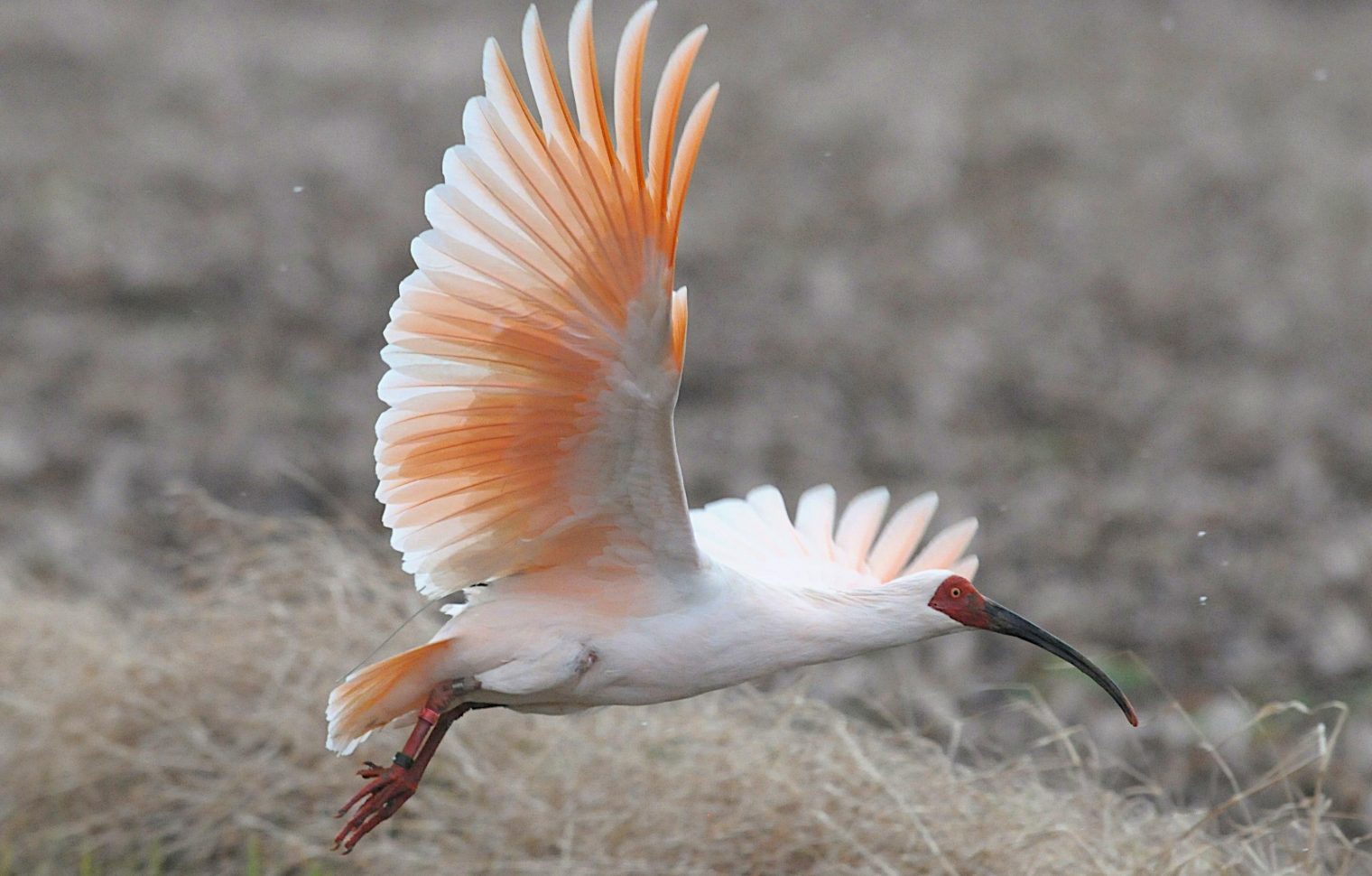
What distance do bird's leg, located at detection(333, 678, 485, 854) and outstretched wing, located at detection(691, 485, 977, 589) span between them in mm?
808

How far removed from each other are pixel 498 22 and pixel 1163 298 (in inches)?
311

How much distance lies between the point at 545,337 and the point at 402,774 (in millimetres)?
→ 913

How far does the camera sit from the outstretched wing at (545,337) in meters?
2.98

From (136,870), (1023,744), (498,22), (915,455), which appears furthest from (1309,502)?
(498,22)

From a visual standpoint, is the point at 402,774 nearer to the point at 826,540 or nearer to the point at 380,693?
the point at 380,693

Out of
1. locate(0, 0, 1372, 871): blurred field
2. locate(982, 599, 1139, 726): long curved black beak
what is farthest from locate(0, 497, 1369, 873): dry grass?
locate(982, 599, 1139, 726): long curved black beak

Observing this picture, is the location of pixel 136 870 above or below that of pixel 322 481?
below

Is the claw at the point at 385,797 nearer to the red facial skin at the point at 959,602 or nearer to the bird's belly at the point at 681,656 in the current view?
the bird's belly at the point at 681,656

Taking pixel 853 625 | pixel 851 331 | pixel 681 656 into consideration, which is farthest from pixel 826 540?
pixel 851 331

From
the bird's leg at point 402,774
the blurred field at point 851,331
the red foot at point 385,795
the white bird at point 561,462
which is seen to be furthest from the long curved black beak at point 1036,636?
the red foot at point 385,795

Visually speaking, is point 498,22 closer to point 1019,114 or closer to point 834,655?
point 1019,114

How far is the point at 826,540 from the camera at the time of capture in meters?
4.21

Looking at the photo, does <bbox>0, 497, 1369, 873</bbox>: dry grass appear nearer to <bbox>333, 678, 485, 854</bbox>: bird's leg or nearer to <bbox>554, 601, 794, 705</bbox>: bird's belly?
<bbox>554, 601, 794, 705</bbox>: bird's belly

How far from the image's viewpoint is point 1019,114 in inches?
495
